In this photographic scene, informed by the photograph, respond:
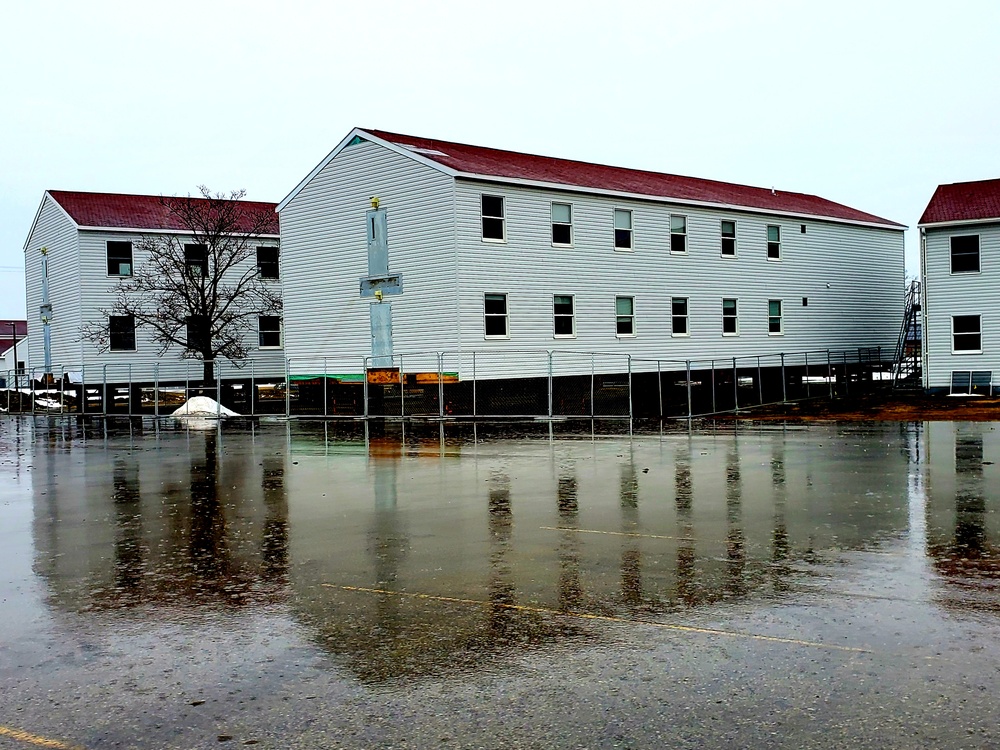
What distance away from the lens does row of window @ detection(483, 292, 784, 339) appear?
118ft

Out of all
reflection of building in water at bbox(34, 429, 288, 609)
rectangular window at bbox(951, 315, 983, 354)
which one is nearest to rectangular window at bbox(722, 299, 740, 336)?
rectangular window at bbox(951, 315, 983, 354)

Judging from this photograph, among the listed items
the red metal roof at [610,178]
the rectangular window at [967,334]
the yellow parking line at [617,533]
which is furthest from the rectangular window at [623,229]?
the yellow parking line at [617,533]

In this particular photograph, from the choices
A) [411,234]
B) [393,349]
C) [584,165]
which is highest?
[584,165]

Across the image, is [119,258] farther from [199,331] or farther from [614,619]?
[614,619]

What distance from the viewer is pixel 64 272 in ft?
169

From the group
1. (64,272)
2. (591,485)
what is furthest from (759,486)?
(64,272)

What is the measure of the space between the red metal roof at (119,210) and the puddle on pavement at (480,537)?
31.4m

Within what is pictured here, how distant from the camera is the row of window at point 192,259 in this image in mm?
50469

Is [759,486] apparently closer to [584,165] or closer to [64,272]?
[584,165]

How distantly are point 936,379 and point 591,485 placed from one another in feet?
99.1

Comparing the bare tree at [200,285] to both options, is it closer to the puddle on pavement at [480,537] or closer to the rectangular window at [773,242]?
the rectangular window at [773,242]

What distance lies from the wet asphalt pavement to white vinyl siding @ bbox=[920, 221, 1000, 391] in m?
27.3

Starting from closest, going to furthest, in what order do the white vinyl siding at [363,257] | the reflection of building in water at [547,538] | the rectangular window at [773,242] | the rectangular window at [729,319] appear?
the reflection of building in water at [547,538], the white vinyl siding at [363,257], the rectangular window at [729,319], the rectangular window at [773,242]

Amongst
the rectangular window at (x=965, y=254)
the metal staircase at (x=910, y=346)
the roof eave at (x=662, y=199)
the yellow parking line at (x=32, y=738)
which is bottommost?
the yellow parking line at (x=32, y=738)
